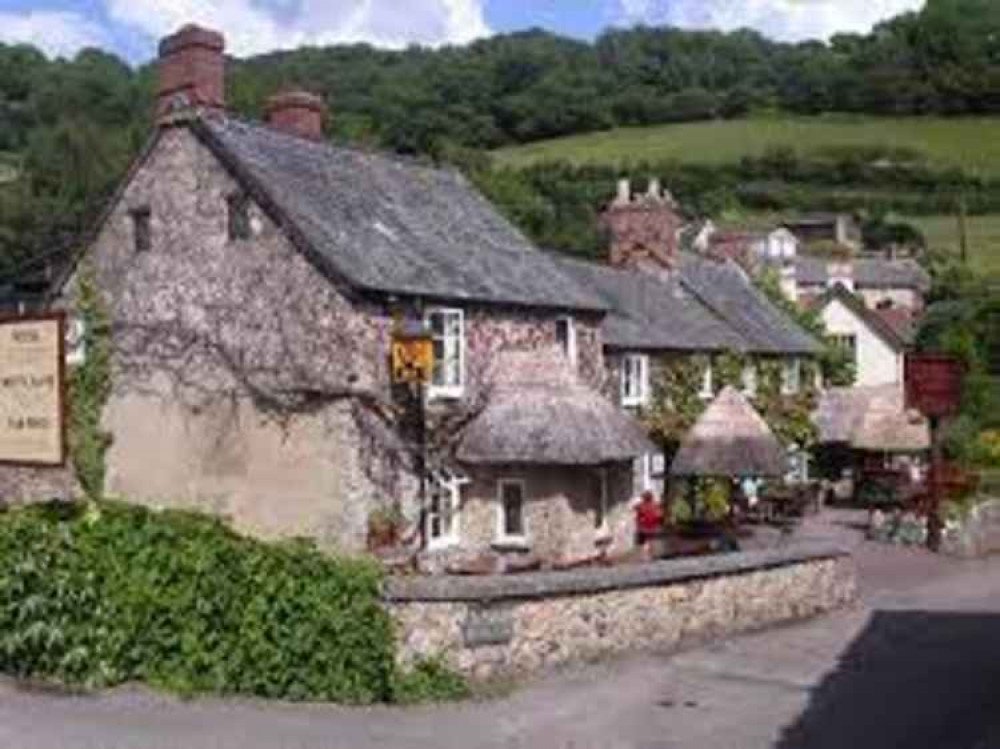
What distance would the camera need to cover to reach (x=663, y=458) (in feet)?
147

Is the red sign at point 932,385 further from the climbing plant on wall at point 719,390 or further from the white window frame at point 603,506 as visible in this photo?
the white window frame at point 603,506

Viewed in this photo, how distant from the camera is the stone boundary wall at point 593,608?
22.8 meters

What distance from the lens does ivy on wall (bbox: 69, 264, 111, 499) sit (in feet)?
115

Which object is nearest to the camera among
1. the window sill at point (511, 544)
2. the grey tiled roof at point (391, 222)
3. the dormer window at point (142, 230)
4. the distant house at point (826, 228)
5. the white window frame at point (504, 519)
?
the grey tiled roof at point (391, 222)

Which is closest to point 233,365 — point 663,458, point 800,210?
point 663,458

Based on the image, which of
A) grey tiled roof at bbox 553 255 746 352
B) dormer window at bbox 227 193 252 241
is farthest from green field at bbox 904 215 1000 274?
dormer window at bbox 227 193 252 241

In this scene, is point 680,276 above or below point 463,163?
below

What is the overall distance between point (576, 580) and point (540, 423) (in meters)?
8.84

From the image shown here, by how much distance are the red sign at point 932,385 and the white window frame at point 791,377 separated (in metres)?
8.91

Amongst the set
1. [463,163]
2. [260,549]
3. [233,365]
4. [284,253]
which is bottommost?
[260,549]

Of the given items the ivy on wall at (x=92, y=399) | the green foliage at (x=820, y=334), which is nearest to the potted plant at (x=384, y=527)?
the ivy on wall at (x=92, y=399)

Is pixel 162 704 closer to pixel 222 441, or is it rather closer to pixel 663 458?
pixel 222 441

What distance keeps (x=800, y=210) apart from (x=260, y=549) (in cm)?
11526

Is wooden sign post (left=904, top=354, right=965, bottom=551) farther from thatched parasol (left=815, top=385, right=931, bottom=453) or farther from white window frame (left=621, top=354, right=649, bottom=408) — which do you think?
white window frame (left=621, top=354, right=649, bottom=408)
